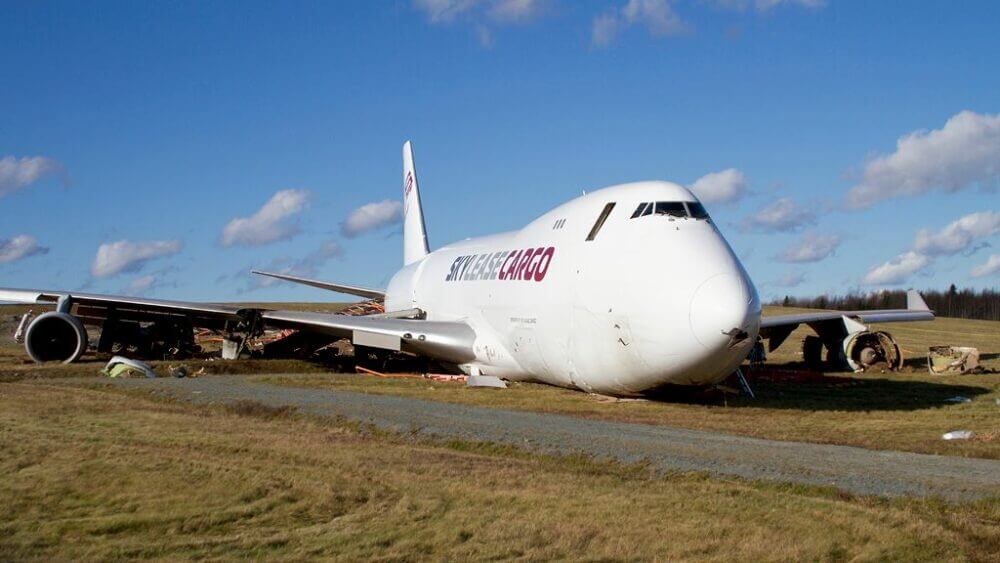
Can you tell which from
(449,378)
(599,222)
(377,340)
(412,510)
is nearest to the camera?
(412,510)

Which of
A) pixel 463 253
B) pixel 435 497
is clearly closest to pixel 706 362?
pixel 435 497

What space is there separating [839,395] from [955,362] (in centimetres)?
952

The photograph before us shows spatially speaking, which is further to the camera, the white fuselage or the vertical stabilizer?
the vertical stabilizer

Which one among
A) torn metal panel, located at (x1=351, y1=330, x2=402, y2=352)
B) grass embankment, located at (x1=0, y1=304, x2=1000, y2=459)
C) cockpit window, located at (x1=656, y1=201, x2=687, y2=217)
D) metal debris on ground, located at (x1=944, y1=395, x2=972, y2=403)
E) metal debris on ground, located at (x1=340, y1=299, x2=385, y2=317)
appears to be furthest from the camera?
metal debris on ground, located at (x1=340, y1=299, x2=385, y2=317)

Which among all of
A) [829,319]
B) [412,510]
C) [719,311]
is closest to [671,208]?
[719,311]

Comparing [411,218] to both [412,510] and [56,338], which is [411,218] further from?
[412,510]

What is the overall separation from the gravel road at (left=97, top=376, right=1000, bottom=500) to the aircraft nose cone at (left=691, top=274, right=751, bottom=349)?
1696 mm

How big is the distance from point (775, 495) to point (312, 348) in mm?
24671

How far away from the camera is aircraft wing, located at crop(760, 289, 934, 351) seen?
89.5 ft

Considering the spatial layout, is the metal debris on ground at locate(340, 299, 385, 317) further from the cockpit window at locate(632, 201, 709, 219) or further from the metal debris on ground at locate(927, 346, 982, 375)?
the cockpit window at locate(632, 201, 709, 219)

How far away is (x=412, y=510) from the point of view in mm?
7332

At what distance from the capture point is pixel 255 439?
11.1 meters

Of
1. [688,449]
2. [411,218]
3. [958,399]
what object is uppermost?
[411,218]

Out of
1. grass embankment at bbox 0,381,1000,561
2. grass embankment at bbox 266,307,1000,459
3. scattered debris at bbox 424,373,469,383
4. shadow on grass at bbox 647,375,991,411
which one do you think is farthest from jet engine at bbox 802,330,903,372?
grass embankment at bbox 0,381,1000,561
